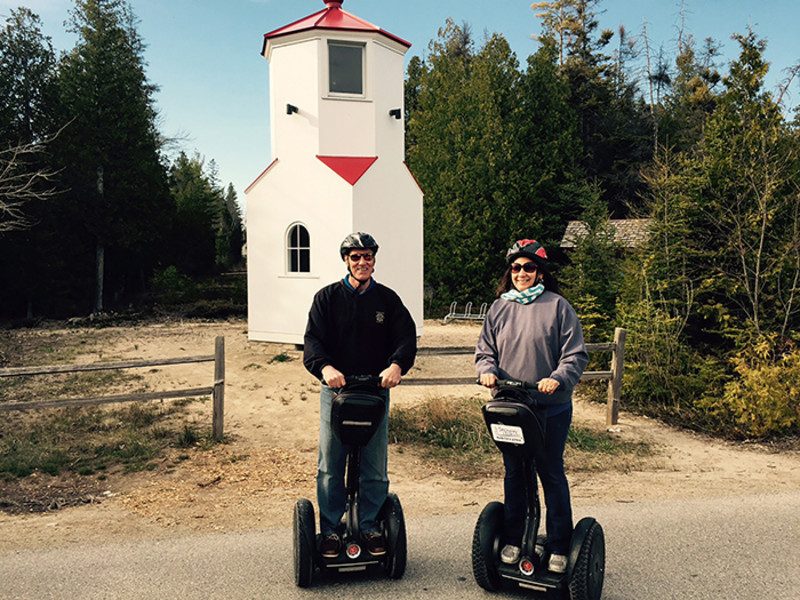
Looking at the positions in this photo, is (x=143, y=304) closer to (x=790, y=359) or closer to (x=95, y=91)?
(x=95, y=91)

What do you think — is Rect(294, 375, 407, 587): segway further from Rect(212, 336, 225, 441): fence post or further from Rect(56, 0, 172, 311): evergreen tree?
Rect(56, 0, 172, 311): evergreen tree

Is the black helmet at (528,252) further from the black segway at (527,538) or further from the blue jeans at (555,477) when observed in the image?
the blue jeans at (555,477)

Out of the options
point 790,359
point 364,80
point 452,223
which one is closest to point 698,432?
point 790,359

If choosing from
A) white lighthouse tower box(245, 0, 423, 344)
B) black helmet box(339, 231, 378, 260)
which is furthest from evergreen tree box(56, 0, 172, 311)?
black helmet box(339, 231, 378, 260)

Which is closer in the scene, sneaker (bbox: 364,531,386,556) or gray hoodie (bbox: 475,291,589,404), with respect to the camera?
gray hoodie (bbox: 475,291,589,404)

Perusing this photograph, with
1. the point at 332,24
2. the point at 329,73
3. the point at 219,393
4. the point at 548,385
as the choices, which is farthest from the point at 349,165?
the point at 548,385

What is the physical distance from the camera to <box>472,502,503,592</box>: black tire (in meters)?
3.68

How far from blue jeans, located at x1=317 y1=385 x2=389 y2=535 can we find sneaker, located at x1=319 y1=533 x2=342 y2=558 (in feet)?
0.16

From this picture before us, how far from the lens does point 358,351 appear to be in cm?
387

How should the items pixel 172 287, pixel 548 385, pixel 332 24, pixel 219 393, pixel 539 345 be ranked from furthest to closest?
pixel 172 287 < pixel 332 24 < pixel 219 393 < pixel 539 345 < pixel 548 385

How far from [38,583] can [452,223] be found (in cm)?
2269

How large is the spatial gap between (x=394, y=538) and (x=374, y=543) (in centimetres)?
12

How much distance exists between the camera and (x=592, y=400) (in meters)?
10.9

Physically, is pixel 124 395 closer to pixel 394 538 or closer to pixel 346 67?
pixel 394 538
